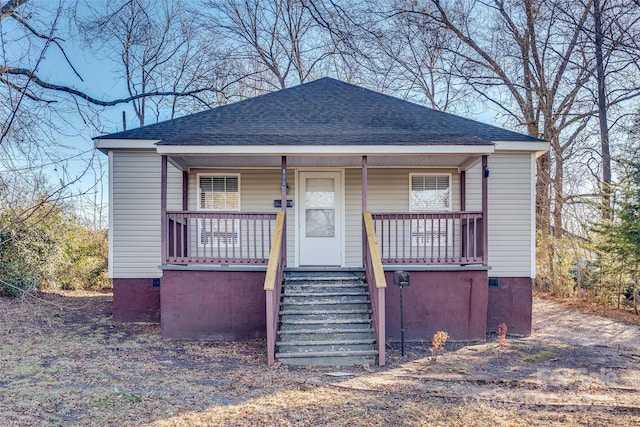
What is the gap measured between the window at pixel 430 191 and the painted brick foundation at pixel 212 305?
371 cm

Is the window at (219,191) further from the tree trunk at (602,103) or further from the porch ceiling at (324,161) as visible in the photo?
the tree trunk at (602,103)

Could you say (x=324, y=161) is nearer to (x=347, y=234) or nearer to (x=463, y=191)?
(x=347, y=234)

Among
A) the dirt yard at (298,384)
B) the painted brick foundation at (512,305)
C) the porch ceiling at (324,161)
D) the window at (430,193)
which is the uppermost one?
the porch ceiling at (324,161)

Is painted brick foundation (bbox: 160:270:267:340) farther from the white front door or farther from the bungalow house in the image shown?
the white front door

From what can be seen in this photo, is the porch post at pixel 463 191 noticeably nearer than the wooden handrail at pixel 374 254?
No

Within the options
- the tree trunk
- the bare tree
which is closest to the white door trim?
the bare tree

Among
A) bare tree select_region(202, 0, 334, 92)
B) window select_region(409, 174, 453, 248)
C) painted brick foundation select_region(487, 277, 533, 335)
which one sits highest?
bare tree select_region(202, 0, 334, 92)

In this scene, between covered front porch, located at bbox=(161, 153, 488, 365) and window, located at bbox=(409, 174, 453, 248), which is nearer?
covered front porch, located at bbox=(161, 153, 488, 365)

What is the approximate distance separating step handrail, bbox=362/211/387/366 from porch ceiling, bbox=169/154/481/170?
143cm

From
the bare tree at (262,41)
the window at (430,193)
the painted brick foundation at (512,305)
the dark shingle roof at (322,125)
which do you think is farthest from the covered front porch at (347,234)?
the bare tree at (262,41)

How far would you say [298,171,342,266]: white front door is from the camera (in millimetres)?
8820

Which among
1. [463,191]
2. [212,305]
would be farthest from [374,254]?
[463,191]

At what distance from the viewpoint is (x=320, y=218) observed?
8.88 m

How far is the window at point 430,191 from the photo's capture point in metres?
8.82
